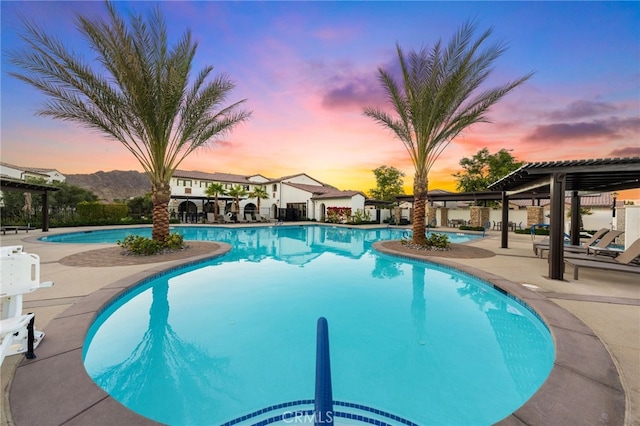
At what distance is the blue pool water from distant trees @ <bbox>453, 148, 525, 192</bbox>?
2619 cm

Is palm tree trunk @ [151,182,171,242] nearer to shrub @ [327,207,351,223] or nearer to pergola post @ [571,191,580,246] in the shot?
pergola post @ [571,191,580,246]

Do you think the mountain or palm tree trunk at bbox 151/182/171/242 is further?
the mountain

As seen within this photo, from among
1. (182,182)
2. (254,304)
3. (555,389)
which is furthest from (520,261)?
(182,182)

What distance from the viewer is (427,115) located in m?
11.5

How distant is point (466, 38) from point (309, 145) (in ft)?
46.1

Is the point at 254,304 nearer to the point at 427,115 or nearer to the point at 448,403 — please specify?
the point at 448,403

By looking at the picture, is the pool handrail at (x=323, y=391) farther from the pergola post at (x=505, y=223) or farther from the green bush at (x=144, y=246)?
the pergola post at (x=505, y=223)

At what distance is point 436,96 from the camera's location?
10789 millimetres

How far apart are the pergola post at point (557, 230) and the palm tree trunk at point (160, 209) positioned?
13594 millimetres

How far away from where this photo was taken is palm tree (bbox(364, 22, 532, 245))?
999 cm

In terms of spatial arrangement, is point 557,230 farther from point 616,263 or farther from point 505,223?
point 505,223

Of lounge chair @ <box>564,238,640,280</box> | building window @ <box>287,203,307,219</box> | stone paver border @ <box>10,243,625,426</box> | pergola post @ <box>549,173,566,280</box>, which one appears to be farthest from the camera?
building window @ <box>287,203,307,219</box>

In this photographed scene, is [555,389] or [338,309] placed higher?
[555,389]

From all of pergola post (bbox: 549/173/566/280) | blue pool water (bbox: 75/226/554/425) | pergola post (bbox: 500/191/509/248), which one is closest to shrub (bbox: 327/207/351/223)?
pergola post (bbox: 500/191/509/248)
